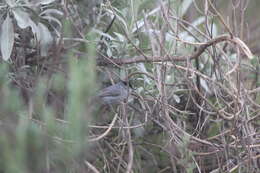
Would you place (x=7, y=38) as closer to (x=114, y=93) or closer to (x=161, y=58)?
(x=114, y=93)

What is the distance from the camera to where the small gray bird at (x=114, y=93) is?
10.8 ft

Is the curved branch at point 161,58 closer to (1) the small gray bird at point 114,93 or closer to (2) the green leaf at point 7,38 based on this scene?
(1) the small gray bird at point 114,93

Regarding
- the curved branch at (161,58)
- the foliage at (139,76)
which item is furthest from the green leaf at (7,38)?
the curved branch at (161,58)

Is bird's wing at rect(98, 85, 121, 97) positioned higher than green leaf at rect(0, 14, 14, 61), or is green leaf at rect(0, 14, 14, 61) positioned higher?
green leaf at rect(0, 14, 14, 61)

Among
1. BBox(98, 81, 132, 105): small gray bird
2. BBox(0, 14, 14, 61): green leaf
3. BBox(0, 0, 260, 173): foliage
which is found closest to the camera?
BBox(0, 0, 260, 173): foliage

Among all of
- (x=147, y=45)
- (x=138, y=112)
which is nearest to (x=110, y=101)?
(x=138, y=112)

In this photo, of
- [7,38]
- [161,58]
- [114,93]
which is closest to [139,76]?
[114,93]

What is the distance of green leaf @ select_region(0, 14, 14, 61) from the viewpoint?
298cm

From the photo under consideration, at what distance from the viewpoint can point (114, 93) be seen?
333 centimetres

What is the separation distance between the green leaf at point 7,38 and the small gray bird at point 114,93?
0.60 meters

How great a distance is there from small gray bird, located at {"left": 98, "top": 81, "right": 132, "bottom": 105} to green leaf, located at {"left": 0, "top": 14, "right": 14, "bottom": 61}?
0.60 metres

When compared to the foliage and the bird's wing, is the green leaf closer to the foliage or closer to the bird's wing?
the foliage

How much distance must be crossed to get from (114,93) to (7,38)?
0.72 metres

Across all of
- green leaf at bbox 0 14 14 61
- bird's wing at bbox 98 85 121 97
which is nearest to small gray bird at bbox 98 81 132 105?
bird's wing at bbox 98 85 121 97
